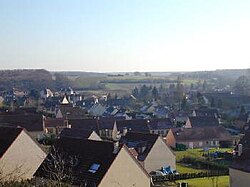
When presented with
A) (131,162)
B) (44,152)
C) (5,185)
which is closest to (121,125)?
(44,152)

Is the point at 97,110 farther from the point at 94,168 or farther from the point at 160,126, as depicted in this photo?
the point at 94,168

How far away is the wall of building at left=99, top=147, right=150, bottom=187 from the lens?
21950 mm

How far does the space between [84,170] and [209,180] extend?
42.6ft

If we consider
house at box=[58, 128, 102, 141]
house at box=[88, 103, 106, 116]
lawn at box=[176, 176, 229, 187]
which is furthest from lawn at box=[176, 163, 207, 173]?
house at box=[88, 103, 106, 116]

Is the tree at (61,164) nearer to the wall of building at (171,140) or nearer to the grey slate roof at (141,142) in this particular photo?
the grey slate roof at (141,142)

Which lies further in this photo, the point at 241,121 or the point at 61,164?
the point at 241,121

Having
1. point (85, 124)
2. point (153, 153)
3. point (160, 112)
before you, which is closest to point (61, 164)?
point (153, 153)

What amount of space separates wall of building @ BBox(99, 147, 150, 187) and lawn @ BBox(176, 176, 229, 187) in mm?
7953

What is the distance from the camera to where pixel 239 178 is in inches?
1022

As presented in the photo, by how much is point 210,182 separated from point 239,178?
19.9 feet

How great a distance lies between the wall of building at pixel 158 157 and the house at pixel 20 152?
935cm

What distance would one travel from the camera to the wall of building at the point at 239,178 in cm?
2541

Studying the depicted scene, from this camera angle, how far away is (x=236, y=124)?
66.1 metres

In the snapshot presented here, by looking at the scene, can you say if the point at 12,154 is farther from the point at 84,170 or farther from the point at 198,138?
the point at 198,138
